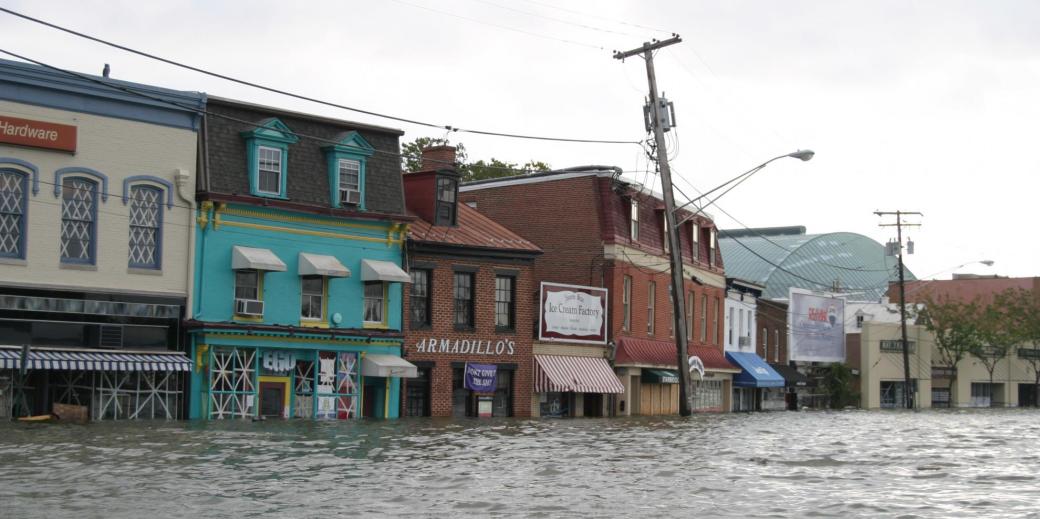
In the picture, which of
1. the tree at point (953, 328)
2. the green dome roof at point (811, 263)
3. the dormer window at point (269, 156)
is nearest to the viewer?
the dormer window at point (269, 156)

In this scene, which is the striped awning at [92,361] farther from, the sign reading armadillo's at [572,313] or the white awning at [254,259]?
the sign reading armadillo's at [572,313]

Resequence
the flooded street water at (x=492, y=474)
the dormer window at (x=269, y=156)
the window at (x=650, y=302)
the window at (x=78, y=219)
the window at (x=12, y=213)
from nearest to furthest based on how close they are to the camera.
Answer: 1. the flooded street water at (x=492, y=474)
2. the window at (x=12, y=213)
3. the window at (x=78, y=219)
4. the dormer window at (x=269, y=156)
5. the window at (x=650, y=302)

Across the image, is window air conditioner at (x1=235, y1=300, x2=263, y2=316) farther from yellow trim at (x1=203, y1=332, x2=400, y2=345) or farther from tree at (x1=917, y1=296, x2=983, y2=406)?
tree at (x1=917, y1=296, x2=983, y2=406)

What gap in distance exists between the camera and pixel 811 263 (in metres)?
106

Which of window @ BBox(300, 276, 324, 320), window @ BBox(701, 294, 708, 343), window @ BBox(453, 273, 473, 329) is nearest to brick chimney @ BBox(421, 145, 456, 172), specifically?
window @ BBox(453, 273, 473, 329)

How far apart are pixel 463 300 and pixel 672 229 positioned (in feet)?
25.8

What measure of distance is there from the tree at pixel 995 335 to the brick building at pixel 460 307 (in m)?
48.9

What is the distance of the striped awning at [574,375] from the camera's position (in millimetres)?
46156

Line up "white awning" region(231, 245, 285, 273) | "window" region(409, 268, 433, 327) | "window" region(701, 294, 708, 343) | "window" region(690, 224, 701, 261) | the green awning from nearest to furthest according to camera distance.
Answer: "white awning" region(231, 245, 285, 273) → "window" region(409, 268, 433, 327) → the green awning → "window" region(690, 224, 701, 261) → "window" region(701, 294, 708, 343)

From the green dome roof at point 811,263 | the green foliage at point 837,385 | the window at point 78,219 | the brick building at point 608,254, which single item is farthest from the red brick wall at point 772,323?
the window at point 78,219

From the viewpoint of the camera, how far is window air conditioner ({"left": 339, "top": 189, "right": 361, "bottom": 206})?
3991 cm

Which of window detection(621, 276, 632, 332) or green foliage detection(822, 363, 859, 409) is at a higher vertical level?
window detection(621, 276, 632, 332)

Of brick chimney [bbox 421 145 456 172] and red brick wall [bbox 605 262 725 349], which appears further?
red brick wall [bbox 605 262 725 349]

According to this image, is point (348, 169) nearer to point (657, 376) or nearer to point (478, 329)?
point (478, 329)
